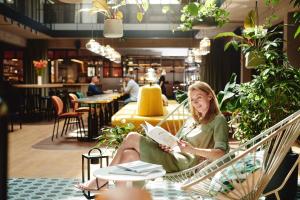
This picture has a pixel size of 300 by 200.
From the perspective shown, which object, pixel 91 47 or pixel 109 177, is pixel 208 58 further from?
pixel 109 177

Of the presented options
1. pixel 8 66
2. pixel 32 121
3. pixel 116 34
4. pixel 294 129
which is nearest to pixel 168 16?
pixel 32 121

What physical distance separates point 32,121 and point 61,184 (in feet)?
25.6

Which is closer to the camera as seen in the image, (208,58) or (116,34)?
(116,34)

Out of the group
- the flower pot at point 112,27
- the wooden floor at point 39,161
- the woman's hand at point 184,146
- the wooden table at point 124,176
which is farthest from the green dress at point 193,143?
the flower pot at point 112,27

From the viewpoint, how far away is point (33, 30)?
13125mm

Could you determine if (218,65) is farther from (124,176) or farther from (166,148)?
(124,176)

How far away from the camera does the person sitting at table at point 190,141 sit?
118 inches

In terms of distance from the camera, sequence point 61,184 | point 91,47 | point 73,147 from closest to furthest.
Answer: point 61,184
point 73,147
point 91,47

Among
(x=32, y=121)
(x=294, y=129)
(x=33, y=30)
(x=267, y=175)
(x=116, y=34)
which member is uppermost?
(x=33, y=30)

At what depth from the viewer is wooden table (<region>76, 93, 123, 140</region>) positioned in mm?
8109

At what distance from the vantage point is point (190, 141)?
3.19 meters

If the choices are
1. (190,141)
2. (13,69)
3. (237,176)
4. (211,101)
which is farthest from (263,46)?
(13,69)

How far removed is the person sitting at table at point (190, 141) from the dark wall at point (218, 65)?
11.7m

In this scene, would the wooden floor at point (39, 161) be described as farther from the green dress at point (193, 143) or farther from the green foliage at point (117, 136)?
the green dress at point (193, 143)
